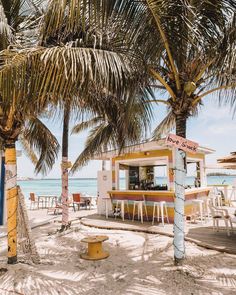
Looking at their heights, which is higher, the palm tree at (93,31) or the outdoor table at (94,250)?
the palm tree at (93,31)

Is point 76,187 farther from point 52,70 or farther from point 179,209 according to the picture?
point 52,70

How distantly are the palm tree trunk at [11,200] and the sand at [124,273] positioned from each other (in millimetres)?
304

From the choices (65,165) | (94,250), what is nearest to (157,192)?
(65,165)

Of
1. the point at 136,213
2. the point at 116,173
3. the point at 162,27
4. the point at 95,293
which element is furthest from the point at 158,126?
the point at 95,293

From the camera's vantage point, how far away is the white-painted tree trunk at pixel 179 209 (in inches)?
189

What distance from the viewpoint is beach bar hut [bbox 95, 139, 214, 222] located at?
9141 mm

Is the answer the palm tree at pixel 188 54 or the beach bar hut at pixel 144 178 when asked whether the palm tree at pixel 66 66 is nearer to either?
the palm tree at pixel 188 54

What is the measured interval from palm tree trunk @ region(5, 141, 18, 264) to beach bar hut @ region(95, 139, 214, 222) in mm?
4221

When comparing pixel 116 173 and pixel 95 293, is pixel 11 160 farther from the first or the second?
pixel 116 173

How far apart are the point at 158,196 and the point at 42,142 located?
436 centimetres

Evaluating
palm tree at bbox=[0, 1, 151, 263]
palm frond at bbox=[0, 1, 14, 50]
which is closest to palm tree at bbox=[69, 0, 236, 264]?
palm tree at bbox=[0, 1, 151, 263]

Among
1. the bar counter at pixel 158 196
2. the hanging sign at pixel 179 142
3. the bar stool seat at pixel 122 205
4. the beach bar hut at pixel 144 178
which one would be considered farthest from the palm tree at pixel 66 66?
the bar stool seat at pixel 122 205

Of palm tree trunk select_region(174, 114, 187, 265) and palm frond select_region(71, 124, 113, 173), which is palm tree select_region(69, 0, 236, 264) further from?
palm frond select_region(71, 124, 113, 173)

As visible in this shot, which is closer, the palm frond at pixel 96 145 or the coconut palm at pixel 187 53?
the coconut palm at pixel 187 53
